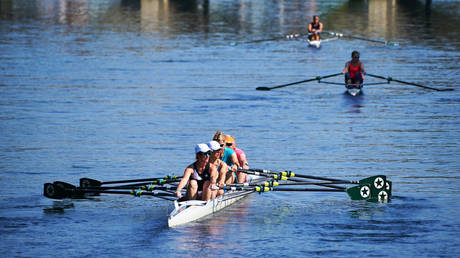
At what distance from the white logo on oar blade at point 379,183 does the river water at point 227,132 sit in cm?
45

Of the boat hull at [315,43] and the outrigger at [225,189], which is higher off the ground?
the boat hull at [315,43]

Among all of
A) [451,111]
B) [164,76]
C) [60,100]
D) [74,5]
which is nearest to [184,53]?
[164,76]

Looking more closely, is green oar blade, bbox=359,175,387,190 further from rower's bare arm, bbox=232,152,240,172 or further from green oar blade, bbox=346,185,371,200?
rower's bare arm, bbox=232,152,240,172

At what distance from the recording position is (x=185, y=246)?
17.1 m

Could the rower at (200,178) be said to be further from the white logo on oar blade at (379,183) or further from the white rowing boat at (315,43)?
the white rowing boat at (315,43)

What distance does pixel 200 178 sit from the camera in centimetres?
1861

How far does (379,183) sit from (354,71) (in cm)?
1538

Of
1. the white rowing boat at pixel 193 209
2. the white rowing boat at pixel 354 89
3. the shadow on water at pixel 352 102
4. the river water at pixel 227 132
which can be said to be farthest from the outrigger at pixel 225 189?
the white rowing boat at pixel 354 89

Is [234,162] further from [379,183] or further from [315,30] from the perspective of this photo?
[315,30]

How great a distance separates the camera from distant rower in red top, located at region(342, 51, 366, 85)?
112ft

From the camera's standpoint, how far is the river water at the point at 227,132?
58.3ft

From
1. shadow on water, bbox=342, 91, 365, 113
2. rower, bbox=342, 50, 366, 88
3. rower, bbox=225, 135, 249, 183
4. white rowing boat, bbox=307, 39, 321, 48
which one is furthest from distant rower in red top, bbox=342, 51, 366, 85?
white rowing boat, bbox=307, 39, 321, 48

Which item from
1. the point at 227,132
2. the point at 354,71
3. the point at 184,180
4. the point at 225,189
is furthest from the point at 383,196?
the point at 354,71

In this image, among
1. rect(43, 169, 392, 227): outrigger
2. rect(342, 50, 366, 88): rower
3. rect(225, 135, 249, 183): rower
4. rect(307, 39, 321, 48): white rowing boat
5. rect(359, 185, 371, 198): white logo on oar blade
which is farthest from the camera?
rect(307, 39, 321, 48): white rowing boat
